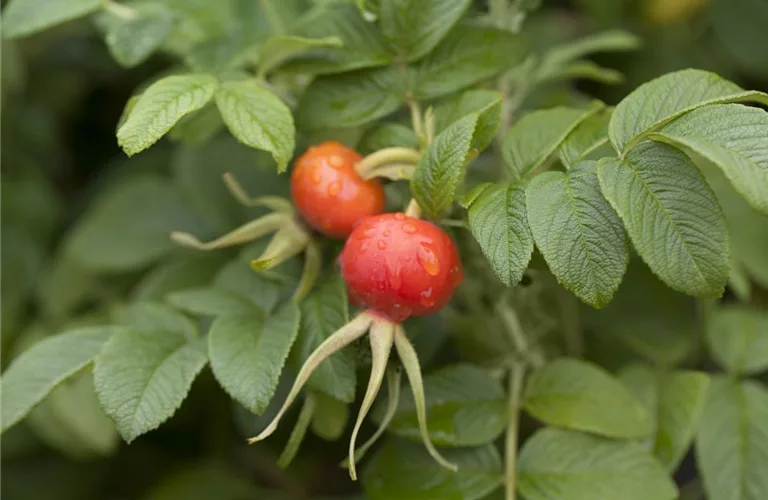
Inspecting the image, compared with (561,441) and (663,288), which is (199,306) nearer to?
(561,441)

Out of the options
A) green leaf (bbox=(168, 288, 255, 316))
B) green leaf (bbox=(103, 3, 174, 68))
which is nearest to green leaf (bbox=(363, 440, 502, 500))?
green leaf (bbox=(168, 288, 255, 316))

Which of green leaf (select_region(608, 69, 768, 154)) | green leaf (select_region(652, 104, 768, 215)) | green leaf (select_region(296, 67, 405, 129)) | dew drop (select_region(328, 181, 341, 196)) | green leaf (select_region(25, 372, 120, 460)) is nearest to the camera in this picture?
green leaf (select_region(652, 104, 768, 215))

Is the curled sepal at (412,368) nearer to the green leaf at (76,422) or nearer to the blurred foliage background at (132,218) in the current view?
the blurred foliage background at (132,218)

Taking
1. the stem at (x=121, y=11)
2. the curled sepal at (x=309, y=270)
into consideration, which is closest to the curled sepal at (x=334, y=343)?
the curled sepal at (x=309, y=270)

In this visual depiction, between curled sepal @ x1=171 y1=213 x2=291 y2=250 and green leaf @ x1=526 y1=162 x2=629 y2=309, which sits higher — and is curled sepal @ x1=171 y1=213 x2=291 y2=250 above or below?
below

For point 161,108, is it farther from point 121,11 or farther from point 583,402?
point 583,402

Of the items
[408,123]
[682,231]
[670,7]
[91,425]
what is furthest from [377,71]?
[670,7]

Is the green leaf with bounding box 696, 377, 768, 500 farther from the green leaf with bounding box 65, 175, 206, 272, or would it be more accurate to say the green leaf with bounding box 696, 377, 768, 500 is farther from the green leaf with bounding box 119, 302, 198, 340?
the green leaf with bounding box 65, 175, 206, 272
